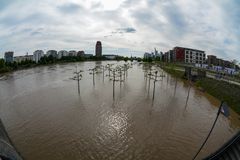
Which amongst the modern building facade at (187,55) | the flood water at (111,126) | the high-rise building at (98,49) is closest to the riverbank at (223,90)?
the flood water at (111,126)

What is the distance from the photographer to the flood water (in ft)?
42.6

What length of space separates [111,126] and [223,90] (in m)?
17.7

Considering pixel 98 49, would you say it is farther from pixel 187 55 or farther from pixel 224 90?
pixel 224 90

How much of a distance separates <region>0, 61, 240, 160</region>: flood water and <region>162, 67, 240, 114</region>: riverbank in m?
1.37

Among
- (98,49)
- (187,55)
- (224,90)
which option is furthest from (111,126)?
(98,49)

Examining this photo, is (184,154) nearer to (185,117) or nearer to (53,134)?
(185,117)

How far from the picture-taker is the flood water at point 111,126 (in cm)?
1298

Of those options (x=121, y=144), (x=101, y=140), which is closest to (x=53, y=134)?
(x=101, y=140)

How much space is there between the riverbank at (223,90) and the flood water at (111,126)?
1.37m

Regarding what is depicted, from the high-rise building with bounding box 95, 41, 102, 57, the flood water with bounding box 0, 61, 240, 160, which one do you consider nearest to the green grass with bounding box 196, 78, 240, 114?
the flood water with bounding box 0, 61, 240, 160

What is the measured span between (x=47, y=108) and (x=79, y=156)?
10586 millimetres

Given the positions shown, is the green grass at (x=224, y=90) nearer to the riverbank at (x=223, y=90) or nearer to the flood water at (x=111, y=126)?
the riverbank at (x=223, y=90)

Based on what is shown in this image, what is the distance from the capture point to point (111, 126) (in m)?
17.0

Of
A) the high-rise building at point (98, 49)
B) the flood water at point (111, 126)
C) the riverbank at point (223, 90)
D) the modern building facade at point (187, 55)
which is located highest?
the high-rise building at point (98, 49)
